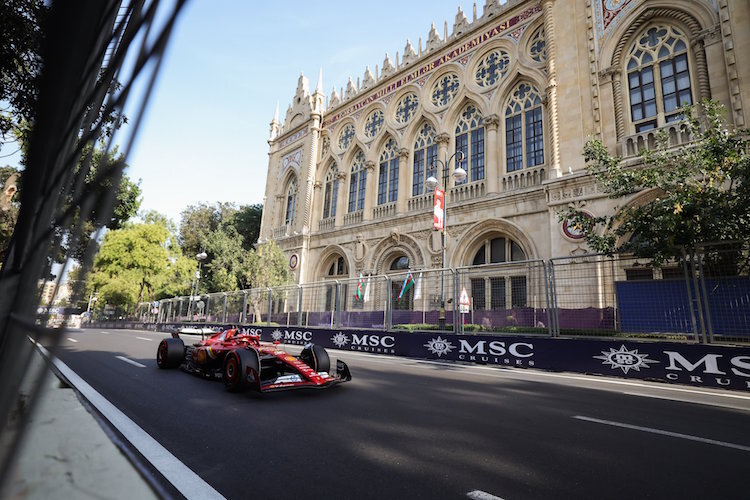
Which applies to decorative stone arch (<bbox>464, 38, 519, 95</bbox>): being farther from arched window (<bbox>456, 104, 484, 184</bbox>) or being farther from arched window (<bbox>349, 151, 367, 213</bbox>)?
arched window (<bbox>349, 151, 367, 213</bbox>)

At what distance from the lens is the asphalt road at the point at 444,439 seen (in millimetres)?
2799

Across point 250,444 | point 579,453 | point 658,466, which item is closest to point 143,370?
point 250,444

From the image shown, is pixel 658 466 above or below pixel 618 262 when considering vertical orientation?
below

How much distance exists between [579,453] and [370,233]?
2133cm

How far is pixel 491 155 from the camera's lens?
20000mm

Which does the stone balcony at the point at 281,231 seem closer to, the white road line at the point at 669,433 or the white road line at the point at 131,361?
the white road line at the point at 131,361

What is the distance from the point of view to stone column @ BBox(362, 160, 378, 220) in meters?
25.6

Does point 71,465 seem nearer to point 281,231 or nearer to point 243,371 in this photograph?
point 243,371

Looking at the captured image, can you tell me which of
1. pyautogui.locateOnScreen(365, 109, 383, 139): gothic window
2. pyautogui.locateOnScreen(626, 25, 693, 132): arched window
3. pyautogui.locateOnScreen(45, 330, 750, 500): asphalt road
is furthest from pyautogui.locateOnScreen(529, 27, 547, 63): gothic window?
pyautogui.locateOnScreen(45, 330, 750, 500): asphalt road

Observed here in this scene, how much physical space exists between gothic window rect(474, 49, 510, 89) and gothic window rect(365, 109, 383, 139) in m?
7.36

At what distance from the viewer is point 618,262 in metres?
9.46

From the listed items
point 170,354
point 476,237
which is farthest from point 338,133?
point 170,354

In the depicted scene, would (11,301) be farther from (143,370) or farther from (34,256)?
(143,370)

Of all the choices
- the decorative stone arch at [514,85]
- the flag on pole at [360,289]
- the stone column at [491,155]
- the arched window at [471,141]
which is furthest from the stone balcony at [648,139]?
the flag on pole at [360,289]
